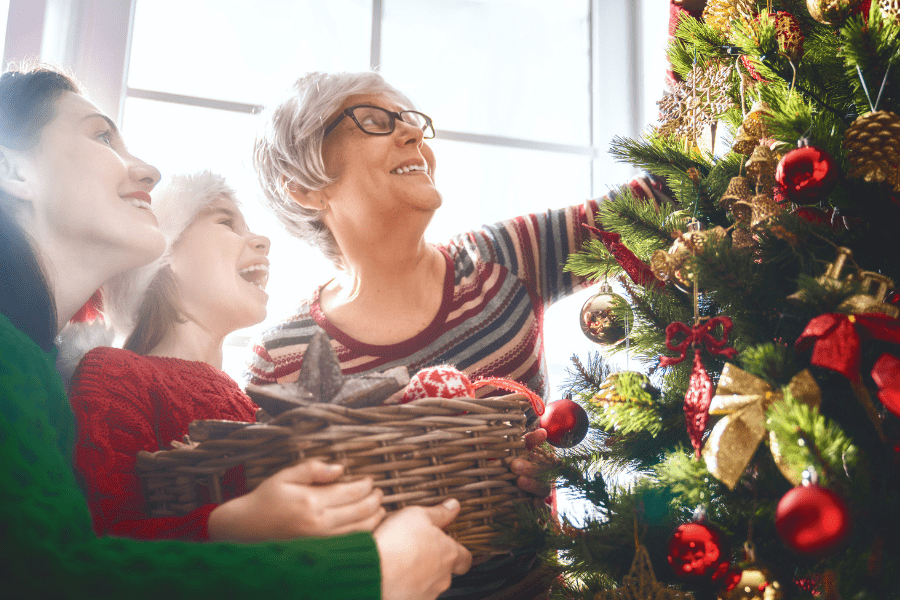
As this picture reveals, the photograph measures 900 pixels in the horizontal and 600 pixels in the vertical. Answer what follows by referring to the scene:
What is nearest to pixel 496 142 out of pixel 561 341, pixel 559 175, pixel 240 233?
pixel 559 175

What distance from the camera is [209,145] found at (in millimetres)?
1807

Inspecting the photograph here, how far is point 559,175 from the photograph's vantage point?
216 centimetres

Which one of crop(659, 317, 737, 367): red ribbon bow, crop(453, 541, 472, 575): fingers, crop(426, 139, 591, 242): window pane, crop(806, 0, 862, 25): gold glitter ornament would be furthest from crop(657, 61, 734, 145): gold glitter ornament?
crop(426, 139, 591, 242): window pane

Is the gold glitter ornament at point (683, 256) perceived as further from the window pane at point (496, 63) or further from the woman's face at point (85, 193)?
the window pane at point (496, 63)

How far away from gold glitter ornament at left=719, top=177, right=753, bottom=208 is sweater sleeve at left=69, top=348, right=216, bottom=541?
569 millimetres

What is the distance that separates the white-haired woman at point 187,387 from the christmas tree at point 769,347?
0.67ft

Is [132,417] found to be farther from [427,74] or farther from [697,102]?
[427,74]

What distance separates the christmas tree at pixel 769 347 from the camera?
0.43 metres

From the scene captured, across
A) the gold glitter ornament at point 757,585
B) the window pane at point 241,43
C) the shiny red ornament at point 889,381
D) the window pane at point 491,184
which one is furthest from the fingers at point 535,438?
Answer: the window pane at point 241,43

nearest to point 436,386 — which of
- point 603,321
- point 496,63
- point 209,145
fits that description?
point 603,321

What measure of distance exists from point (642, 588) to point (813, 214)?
36cm

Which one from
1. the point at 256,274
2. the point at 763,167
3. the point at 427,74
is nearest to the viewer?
the point at 763,167

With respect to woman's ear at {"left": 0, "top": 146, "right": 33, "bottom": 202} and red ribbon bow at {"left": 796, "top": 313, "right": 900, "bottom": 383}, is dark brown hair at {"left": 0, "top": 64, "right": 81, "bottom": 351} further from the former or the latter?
red ribbon bow at {"left": 796, "top": 313, "right": 900, "bottom": 383}

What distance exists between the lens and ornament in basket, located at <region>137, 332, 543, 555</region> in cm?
54
